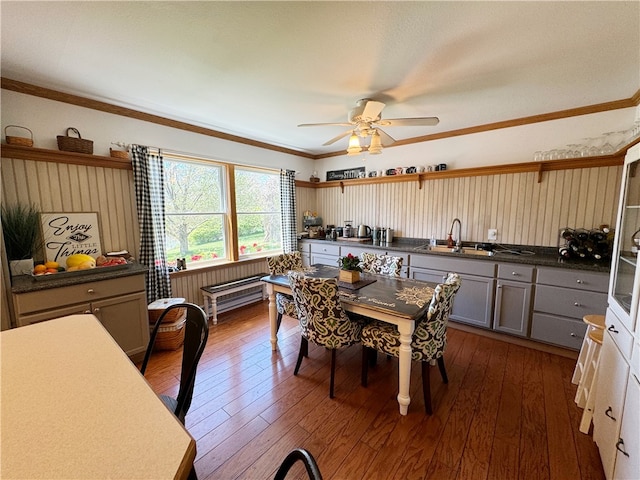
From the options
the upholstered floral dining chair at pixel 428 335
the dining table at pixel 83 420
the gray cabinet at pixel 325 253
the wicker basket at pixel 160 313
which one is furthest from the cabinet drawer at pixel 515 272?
the wicker basket at pixel 160 313

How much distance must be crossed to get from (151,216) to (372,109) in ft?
8.44

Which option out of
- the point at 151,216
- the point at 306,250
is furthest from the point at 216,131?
the point at 306,250

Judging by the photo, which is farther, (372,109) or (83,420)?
(372,109)

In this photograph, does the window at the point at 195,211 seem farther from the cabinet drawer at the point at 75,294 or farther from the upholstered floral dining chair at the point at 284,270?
the upholstered floral dining chair at the point at 284,270

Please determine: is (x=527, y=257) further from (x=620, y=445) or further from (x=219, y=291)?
(x=219, y=291)

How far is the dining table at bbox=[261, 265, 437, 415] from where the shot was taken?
1818 mm

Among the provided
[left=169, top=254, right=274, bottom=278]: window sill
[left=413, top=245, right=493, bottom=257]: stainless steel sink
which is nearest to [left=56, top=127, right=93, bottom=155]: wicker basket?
[left=169, top=254, right=274, bottom=278]: window sill

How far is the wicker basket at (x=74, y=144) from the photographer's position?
2344mm

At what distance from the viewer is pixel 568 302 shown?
8.22 ft

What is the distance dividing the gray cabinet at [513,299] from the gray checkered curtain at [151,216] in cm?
374

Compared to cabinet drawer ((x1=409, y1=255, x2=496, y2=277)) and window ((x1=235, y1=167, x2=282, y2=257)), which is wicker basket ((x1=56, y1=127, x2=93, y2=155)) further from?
cabinet drawer ((x1=409, y1=255, x2=496, y2=277))

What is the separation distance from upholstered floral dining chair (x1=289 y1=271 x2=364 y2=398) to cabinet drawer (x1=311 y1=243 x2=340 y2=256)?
7.06 feet

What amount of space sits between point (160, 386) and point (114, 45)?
2.51 meters

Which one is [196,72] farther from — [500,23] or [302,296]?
[500,23]
